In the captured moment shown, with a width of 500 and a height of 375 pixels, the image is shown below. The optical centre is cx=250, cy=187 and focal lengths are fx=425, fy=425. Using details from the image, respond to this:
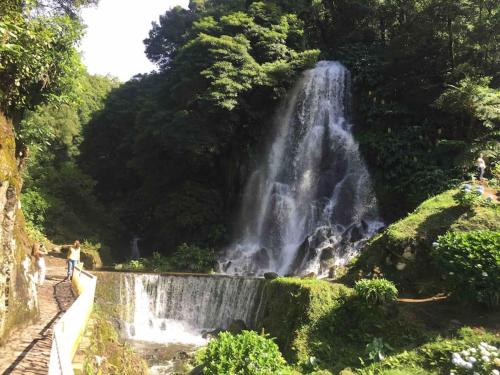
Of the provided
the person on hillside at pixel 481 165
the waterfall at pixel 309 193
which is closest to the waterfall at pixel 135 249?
the waterfall at pixel 309 193

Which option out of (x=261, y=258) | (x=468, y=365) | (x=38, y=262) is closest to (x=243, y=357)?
(x=468, y=365)

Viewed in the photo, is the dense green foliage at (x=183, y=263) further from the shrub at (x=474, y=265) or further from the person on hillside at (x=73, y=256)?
the shrub at (x=474, y=265)

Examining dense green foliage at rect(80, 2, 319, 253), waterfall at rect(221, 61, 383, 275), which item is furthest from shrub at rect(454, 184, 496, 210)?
dense green foliage at rect(80, 2, 319, 253)

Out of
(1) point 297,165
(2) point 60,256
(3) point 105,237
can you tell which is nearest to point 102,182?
(3) point 105,237

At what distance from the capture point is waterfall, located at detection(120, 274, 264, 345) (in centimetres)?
1427

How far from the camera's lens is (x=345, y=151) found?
2103 centimetres

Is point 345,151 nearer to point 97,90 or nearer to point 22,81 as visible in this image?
point 22,81

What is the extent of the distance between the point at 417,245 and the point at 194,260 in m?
12.9

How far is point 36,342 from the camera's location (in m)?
7.51

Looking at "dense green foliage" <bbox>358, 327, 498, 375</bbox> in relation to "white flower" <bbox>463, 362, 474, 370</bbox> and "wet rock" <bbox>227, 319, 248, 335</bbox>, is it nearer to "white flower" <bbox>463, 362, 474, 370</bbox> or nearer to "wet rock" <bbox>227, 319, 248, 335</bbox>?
"white flower" <bbox>463, 362, 474, 370</bbox>

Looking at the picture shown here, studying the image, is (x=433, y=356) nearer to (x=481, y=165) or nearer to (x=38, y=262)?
(x=481, y=165)

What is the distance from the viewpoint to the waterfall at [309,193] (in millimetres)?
18281

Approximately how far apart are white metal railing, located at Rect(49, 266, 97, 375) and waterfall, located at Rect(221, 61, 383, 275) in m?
10.3

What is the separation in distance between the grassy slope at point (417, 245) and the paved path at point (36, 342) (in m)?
7.38
